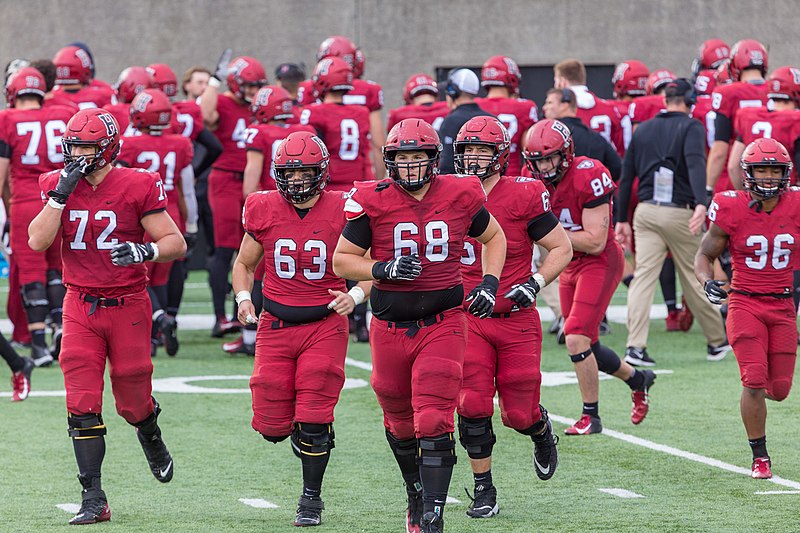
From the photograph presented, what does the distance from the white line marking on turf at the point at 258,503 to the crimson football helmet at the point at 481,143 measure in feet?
5.57

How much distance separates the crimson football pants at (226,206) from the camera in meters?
11.8

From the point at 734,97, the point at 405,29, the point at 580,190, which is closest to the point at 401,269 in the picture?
the point at 580,190

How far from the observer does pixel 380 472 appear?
716cm

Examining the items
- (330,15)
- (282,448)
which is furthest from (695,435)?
(330,15)

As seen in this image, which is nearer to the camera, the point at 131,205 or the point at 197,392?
the point at 131,205

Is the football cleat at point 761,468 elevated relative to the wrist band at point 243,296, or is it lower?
lower

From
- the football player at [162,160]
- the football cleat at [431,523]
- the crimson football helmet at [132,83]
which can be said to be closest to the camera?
the football cleat at [431,523]

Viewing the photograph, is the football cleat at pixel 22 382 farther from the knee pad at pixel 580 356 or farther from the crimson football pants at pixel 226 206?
the knee pad at pixel 580 356

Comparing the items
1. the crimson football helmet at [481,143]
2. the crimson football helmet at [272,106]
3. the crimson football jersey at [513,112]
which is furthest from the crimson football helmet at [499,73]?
the crimson football helmet at [481,143]

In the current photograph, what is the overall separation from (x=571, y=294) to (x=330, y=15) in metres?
11.0

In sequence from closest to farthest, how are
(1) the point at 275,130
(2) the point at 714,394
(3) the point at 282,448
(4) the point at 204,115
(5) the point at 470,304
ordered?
(5) the point at 470,304, (3) the point at 282,448, (2) the point at 714,394, (1) the point at 275,130, (4) the point at 204,115

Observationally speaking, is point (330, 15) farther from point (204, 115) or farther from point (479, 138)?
point (479, 138)

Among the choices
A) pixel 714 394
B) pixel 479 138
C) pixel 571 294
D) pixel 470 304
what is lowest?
pixel 714 394

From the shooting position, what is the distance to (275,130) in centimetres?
1090
